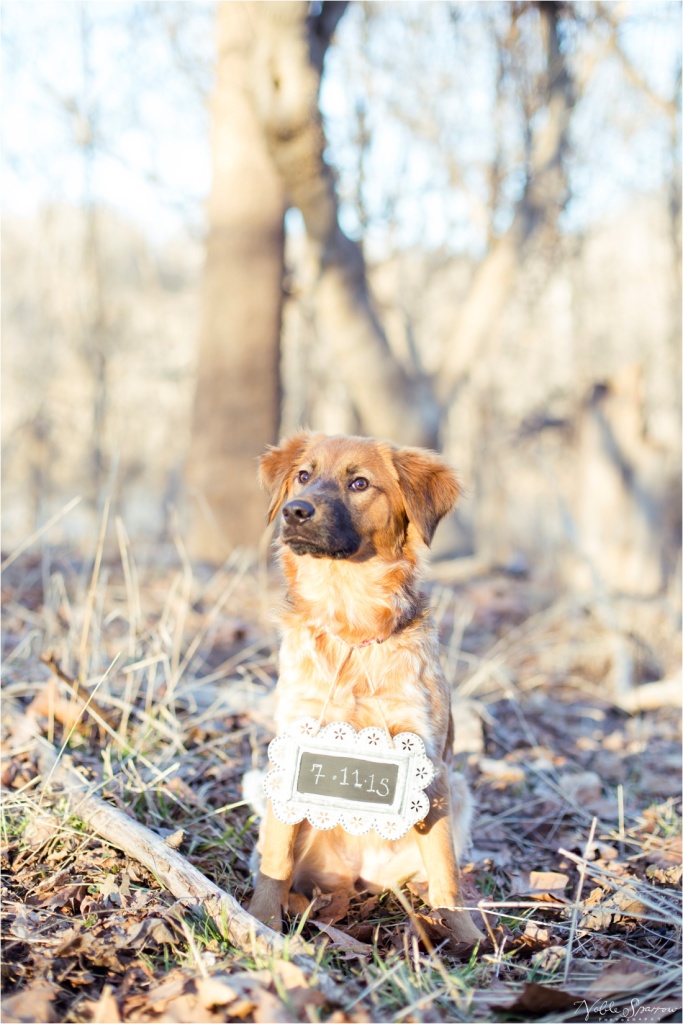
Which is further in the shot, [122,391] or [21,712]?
[122,391]

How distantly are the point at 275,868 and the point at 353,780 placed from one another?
1.26 ft

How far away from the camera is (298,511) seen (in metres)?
2.68

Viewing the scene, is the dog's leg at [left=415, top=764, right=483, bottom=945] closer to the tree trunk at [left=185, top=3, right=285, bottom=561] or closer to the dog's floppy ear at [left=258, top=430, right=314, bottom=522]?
the dog's floppy ear at [left=258, top=430, right=314, bottom=522]

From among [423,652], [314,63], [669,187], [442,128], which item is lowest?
[423,652]

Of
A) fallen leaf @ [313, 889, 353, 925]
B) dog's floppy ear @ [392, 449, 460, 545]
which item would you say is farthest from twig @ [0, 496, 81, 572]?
fallen leaf @ [313, 889, 353, 925]

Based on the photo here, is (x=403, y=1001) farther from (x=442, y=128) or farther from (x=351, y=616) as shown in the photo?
(x=442, y=128)

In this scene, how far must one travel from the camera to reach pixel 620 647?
19.5 feet

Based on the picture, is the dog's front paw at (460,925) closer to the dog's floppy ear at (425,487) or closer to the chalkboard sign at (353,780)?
the chalkboard sign at (353,780)

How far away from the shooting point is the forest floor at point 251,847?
2.11 m

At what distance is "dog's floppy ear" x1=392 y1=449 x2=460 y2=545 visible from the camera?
3.02m

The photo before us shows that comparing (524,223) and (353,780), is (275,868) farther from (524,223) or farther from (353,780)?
(524,223)

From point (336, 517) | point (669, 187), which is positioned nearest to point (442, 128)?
point (669, 187)

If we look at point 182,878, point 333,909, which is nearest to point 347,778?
point 333,909

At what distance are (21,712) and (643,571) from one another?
667 cm
